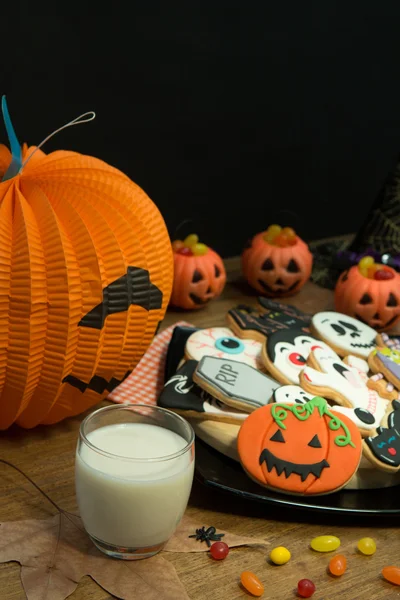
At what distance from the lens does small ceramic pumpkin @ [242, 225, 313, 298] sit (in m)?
1.91

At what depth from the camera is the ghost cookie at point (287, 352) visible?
51.5 inches

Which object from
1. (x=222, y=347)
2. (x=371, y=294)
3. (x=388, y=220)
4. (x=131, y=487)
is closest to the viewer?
(x=131, y=487)

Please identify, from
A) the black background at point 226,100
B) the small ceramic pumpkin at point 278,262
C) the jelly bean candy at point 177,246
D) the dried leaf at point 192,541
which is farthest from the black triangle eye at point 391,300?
the dried leaf at point 192,541

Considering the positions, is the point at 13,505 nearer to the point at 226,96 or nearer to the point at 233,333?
the point at 233,333

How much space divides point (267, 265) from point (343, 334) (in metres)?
0.48

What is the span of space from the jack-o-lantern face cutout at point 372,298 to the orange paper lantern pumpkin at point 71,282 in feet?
1.98

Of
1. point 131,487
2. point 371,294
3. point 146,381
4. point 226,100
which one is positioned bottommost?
point 146,381

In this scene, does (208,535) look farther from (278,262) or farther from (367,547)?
(278,262)

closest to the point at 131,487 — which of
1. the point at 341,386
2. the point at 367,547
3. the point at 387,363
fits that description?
the point at 367,547

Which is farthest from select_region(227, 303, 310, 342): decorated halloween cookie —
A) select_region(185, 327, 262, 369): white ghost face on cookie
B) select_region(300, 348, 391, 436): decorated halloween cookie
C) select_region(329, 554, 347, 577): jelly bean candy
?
select_region(329, 554, 347, 577): jelly bean candy

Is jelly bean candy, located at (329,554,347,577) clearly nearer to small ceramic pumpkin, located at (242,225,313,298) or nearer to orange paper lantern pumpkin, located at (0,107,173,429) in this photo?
orange paper lantern pumpkin, located at (0,107,173,429)

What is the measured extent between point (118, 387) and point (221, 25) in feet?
3.27

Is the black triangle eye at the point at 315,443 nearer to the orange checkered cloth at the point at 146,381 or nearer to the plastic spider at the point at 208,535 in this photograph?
the plastic spider at the point at 208,535

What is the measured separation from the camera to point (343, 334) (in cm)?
147
